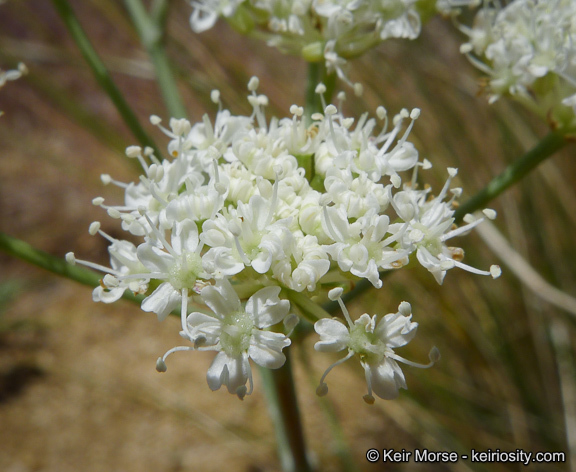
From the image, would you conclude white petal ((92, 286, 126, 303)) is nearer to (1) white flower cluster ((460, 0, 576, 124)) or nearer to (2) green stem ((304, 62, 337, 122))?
(2) green stem ((304, 62, 337, 122))

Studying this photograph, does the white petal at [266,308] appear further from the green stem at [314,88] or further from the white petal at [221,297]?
the green stem at [314,88]

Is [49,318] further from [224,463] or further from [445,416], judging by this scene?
[445,416]

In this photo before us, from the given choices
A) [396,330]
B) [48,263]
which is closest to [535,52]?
[396,330]

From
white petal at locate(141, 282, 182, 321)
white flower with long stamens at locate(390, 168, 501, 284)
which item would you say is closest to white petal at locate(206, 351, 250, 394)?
white petal at locate(141, 282, 182, 321)

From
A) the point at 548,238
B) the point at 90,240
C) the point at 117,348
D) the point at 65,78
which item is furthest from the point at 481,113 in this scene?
the point at 65,78

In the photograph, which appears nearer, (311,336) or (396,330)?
(396,330)

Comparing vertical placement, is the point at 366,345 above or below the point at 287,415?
above

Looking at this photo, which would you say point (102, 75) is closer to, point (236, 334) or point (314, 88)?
point (314, 88)
